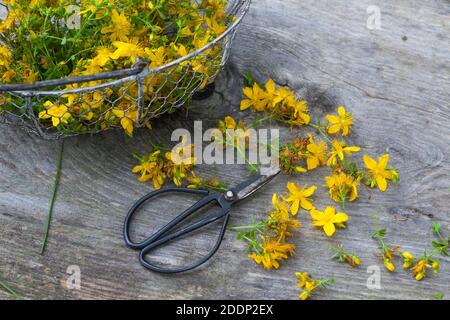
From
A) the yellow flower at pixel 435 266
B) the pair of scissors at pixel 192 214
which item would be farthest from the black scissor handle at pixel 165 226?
the yellow flower at pixel 435 266

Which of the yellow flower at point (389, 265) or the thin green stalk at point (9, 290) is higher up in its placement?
the yellow flower at point (389, 265)

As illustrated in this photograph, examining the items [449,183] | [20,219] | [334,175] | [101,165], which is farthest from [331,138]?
[20,219]

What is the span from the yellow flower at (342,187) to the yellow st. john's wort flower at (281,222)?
7 centimetres

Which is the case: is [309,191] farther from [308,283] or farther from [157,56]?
[157,56]

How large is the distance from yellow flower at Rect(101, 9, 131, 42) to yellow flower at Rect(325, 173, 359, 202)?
351 millimetres

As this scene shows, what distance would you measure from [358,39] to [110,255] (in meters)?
0.56

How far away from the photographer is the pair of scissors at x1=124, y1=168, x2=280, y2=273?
1.05m

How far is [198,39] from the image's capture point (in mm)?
1086

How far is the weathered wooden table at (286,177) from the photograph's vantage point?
3.41ft

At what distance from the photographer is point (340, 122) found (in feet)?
3.81

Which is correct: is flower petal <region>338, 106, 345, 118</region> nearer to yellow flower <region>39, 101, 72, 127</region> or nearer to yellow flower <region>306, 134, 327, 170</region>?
yellow flower <region>306, 134, 327, 170</region>

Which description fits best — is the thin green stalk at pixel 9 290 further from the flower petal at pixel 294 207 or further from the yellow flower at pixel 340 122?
the yellow flower at pixel 340 122

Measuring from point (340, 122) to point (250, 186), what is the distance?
0.58 feet

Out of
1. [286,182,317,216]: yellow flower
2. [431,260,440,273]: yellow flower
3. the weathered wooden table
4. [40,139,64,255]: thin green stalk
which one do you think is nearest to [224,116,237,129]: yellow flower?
the weathered wooden table
